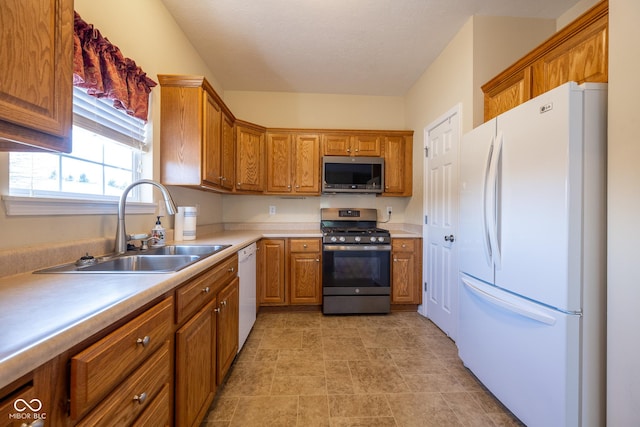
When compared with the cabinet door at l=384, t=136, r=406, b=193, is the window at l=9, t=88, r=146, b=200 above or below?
below

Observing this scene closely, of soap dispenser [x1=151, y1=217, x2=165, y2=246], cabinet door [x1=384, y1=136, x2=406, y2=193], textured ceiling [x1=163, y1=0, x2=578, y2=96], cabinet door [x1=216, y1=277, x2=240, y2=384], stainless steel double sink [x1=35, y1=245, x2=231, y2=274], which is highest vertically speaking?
textured ceiling [x1=163, y1=0, x2=578, y2=96]

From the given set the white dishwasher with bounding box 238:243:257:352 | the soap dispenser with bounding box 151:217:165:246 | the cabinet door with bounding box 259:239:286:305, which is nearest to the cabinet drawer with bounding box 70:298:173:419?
the soap dispenser with bounding box 151:217:165:246

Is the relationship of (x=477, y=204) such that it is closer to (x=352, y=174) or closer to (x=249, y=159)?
(x=352, y=174)

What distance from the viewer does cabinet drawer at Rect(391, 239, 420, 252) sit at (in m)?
2.91

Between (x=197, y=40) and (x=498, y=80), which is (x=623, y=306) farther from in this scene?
(x=197, y=40)

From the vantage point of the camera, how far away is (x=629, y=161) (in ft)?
3.38

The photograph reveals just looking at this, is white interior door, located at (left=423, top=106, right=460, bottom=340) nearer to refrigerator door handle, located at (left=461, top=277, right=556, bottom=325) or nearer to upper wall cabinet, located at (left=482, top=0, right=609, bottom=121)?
upper wall cabinet, located at (left=482, top=0, right=609, bottom=121)

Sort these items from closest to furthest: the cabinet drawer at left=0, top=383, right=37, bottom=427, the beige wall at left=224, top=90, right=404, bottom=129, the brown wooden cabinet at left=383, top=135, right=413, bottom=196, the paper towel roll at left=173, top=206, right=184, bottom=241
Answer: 1. the cabinet drawer at left=0, top=383, right=37, bottom=427
2. the paper towel roll at left=173, top=206, right=184, bottom=241
3. the brown wooden cabinet at left=383, top=135, right=413, bottom=196
4. the beige wall at left=224, top=90, right=404, bottom=129

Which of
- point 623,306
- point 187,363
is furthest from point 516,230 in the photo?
point 187,363

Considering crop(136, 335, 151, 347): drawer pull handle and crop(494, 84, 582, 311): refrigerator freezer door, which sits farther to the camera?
crop(494, 84, 582, 311): refrigerator freezer door

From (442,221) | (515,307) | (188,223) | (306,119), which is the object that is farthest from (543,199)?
(306,119)

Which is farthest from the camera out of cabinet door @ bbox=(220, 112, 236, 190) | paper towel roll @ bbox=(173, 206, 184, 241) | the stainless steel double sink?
cabinet door @ bbox=(220, 112, 236, 190)

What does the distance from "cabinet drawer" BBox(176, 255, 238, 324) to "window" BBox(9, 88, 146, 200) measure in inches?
29.4

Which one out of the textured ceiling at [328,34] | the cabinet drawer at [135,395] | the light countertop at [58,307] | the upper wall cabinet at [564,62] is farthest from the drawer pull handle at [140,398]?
the textured ceiling at [328,34]
